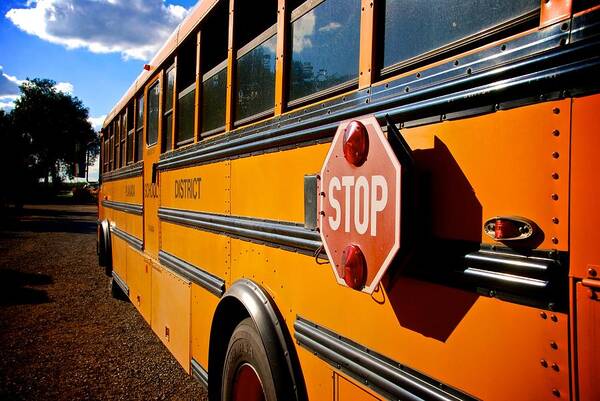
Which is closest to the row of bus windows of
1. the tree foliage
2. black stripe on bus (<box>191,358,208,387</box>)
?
black stripe on bus (<box>191,358,208,387</box>)

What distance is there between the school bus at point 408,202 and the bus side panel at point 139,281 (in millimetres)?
1753

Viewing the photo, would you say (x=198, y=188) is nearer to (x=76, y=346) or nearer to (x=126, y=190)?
(x=76, y=346)

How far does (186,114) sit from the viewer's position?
9.53 ft

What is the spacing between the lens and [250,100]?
2.03 metres

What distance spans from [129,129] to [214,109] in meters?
3.05

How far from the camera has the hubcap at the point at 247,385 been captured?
1942 mm

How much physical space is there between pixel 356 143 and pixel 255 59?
102cm

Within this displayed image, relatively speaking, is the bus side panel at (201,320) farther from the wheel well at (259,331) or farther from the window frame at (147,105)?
the window frame at (147,105)

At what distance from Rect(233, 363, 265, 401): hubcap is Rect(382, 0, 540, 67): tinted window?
58.3 inches

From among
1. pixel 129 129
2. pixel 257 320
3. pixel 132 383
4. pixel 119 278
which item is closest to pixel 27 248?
pixel 119 278

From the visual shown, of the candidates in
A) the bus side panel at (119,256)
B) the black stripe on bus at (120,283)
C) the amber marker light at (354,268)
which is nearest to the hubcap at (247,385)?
the amber marker light at (354,268)

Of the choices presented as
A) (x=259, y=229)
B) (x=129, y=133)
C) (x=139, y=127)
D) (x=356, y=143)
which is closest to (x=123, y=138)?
(x=129, y=133)

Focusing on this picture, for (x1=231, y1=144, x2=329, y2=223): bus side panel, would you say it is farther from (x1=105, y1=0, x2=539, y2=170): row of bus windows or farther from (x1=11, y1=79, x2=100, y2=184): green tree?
(x1=11, y1=79, x2=100, y2=184): green tree

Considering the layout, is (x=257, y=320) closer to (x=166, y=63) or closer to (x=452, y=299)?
(x=452, y=299)
